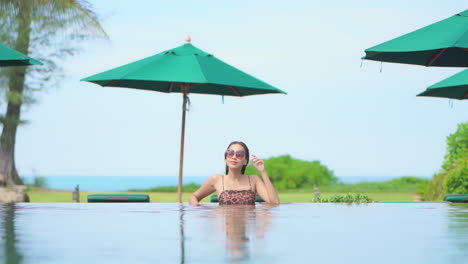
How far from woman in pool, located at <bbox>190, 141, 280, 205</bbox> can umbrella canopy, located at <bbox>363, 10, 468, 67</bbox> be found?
2.41 meters

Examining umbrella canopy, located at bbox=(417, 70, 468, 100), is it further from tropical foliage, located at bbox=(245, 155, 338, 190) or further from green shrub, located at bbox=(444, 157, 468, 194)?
tropical foliage, located at bbox=(245, 155, 338, 190)

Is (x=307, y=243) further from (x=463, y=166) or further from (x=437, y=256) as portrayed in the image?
(x=463, y=166)

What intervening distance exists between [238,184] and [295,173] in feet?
76.9

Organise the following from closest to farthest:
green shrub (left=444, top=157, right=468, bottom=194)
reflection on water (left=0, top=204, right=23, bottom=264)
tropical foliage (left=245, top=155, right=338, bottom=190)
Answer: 1. reflection on water (left=0, top=204, right=23, bottom=264)
2. green shrub (left=444, top=157, right=468, bottom=194)
3. tropical foliage (left=245, top=155, right=338, bottom=190)

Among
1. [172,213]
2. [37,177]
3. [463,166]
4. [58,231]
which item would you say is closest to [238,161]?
[172,213]

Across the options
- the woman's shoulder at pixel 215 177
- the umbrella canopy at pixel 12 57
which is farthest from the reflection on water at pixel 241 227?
the umbrella canopy at pixel 12 57

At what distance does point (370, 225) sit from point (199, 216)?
144 cm

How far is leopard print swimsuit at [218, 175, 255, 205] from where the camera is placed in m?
7.39

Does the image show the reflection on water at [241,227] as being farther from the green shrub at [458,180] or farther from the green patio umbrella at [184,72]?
the green shrub at [458,180]

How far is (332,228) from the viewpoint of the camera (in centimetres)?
454

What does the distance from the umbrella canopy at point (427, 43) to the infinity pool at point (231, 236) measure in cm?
279

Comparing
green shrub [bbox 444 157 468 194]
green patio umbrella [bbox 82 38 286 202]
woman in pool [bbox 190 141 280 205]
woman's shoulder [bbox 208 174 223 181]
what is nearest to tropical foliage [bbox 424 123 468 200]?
green shrub [bbox 444 157 468 194]

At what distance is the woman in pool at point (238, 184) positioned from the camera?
7.35 metres

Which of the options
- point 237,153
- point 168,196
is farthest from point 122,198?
point 168,196
